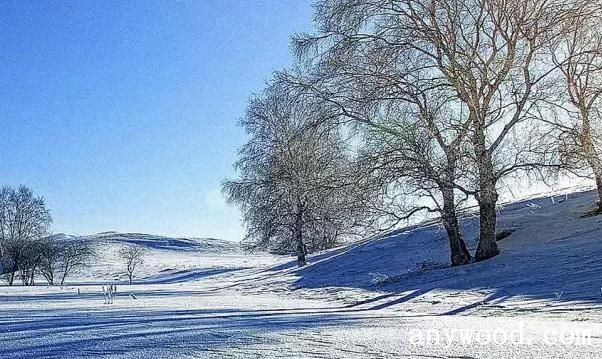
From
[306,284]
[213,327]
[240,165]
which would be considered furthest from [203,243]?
[213,327]

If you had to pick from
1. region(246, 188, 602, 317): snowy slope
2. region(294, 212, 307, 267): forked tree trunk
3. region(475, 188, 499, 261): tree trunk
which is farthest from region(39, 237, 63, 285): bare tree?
region(475, 188, 499, 261): tree trunk

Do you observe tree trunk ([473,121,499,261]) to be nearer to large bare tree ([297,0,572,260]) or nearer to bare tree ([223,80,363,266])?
large bare tree ([297,0,572,260])

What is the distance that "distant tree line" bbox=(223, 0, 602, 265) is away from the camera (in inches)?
502

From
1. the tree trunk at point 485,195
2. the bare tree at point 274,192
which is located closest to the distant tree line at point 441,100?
the tree trunk at point 485,195

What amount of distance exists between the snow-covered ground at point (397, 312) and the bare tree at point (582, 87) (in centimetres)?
210

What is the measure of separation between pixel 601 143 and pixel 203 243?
270ft

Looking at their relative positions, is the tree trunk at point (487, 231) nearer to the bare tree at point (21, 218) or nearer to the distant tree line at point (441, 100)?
the distant tree line at point (441, 100)

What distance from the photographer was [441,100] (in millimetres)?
13922

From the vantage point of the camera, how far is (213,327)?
6133 mm

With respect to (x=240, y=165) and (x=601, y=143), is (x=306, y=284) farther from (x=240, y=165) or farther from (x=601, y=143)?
(x=240, y=165)

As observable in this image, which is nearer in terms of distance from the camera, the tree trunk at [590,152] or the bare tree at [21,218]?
the tree trunk at [590,152]

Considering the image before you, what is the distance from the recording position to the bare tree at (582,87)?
1245cm

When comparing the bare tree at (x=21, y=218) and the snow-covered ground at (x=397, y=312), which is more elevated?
the bare tree at (x=21, y=218)

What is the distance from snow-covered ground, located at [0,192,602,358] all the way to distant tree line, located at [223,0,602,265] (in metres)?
1.83
